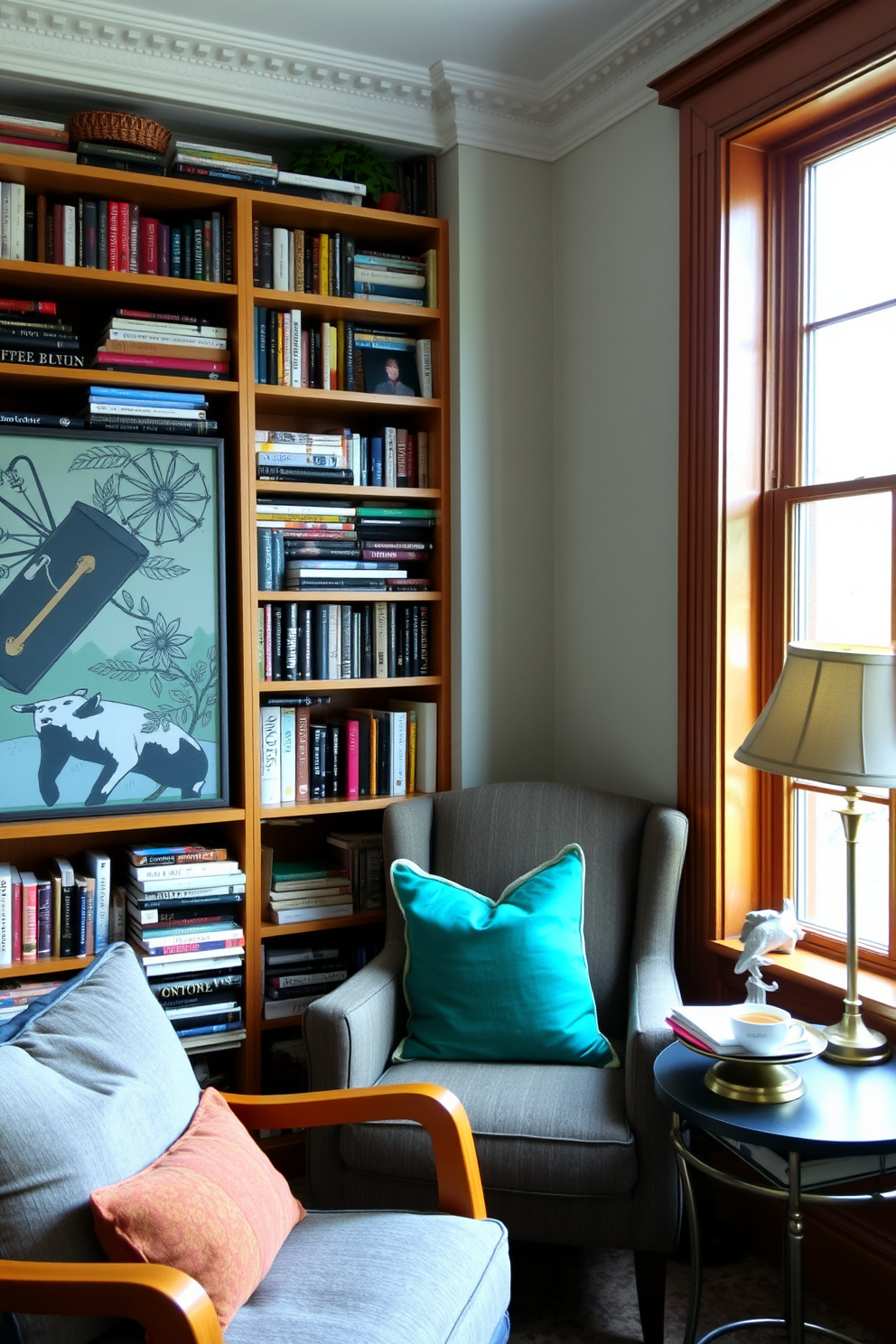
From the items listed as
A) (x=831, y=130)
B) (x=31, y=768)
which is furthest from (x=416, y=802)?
(x=831, y=130)

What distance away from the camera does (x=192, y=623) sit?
107 inches

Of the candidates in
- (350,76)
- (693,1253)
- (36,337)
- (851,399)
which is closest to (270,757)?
(36,337)

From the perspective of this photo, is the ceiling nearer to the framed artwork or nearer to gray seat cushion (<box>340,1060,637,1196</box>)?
the framed artwork

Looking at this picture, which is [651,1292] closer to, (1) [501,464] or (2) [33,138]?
(1) [501,464]

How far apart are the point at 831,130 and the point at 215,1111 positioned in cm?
227

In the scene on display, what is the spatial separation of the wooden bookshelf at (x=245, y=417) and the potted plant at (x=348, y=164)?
110mm

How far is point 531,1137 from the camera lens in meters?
2.05

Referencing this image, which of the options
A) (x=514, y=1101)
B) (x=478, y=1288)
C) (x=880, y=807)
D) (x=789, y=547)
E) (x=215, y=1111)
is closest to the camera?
(x=478, y=1288)

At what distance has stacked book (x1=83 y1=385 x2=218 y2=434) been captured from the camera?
2.62 meters

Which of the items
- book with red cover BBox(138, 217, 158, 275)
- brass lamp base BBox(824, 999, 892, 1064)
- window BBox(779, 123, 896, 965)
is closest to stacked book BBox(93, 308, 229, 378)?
book with red cover BBox(138, 217, 158, 275)

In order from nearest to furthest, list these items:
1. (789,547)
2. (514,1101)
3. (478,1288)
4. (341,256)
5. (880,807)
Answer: (478,1288) → (514,1101) → (880,807) → (789,547) → (341,256)

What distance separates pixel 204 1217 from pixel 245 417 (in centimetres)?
186

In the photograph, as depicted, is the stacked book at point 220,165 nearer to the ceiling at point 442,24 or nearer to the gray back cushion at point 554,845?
the ceiling at point 442,24

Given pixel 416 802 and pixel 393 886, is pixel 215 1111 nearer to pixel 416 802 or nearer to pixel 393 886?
pixel 393 886
